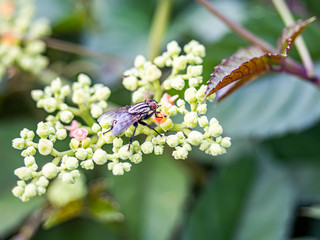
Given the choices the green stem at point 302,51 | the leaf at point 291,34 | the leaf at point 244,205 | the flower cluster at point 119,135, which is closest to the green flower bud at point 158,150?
the flower cluster at point 119,135

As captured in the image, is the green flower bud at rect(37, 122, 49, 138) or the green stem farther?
the green stem

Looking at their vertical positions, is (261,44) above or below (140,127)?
above

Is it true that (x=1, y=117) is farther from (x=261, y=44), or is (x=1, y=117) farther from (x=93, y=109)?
(x=261, y=44)

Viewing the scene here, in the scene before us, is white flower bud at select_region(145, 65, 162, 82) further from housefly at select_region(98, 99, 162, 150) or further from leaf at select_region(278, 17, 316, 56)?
leaf at select_region(278, 17, 316, 56)

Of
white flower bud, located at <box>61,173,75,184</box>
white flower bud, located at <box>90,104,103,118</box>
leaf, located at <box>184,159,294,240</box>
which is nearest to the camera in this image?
white flower bud, located at <box>61,173,75,184</box>

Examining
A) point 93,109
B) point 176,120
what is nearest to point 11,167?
point 176,120

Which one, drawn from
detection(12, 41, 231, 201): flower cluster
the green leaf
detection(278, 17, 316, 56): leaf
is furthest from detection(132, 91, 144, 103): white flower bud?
the green leaf

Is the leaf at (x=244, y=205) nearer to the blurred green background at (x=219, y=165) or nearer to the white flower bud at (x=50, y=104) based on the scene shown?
the blurred green background at (x=219, y=165)

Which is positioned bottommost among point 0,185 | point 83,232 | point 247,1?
→ point 83,232
